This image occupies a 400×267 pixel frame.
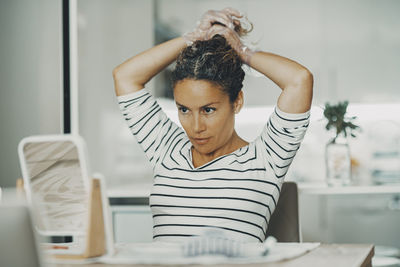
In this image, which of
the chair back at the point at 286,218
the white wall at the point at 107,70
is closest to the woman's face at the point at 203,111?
the chair back at the point at 286,218

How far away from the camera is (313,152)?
368cm

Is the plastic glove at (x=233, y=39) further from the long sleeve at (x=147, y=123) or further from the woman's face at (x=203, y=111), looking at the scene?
the long sleeve at (x=147, y=123)

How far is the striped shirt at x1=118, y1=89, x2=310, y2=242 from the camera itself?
52.1 inches

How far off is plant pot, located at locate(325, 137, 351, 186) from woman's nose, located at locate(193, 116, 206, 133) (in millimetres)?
1016

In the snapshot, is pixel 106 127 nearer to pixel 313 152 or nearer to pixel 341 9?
pixel 313 152

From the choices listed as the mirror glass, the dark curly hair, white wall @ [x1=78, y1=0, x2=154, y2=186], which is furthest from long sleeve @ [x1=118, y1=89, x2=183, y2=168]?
white wall @ [x1=78, y1=0, x2=154, y2=186]

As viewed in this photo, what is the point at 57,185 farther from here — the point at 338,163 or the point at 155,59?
the point at 338,163

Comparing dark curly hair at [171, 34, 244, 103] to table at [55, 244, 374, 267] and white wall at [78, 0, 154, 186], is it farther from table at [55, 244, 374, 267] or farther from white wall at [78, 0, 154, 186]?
white wall at [78, 0, 154, 186]

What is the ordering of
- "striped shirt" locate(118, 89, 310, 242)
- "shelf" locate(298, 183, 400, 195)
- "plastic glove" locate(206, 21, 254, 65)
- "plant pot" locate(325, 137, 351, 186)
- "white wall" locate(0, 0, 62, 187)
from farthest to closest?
"plant pot" locate(325, 137, 351, 186) → "white wall" locate(0, 0, 62, 187) → "shelf" locate(298, 183, 400, 195) → "plastic glove" locate(206, 21, 254, 65) → "striped shirt" locate(118, 89, 310, 242)

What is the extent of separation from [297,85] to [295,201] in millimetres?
394

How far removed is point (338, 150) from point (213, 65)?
1055 mm

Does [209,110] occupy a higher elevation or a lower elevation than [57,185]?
higher

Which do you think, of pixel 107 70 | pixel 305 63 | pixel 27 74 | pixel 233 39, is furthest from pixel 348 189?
pixel 305 63

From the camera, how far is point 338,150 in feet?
7.39
